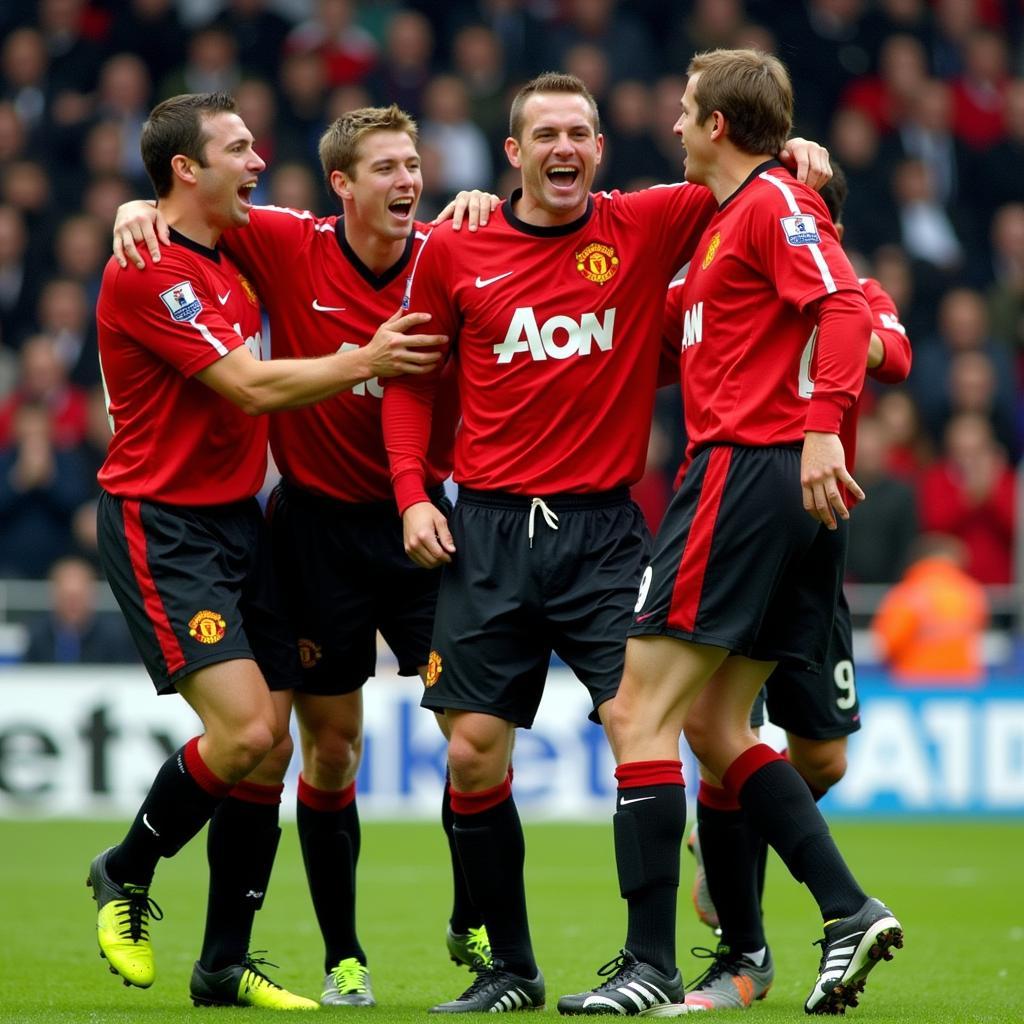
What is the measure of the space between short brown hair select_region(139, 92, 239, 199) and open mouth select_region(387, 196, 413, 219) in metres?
0.60

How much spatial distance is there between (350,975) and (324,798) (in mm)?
609

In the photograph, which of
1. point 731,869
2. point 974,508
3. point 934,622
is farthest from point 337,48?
point 731,869

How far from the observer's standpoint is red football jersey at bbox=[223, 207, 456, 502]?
6363mm

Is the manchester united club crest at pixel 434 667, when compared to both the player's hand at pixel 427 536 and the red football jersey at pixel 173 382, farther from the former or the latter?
the red football jersey at pixel 173 382

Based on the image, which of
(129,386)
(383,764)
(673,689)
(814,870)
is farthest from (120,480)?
(383,764)

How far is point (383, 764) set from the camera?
41.7 feet

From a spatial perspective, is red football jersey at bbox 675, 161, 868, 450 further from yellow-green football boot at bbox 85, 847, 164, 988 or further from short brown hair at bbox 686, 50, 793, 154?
yellow-green football boot at bbox 85, 847, 164, 988

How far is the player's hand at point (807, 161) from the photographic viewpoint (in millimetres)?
5672

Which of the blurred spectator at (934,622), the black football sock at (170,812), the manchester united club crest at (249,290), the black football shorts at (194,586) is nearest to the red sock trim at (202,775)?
the black football sock at (170,812)

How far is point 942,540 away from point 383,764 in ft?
13.4

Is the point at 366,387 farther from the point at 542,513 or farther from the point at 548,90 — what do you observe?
the point at 548,90

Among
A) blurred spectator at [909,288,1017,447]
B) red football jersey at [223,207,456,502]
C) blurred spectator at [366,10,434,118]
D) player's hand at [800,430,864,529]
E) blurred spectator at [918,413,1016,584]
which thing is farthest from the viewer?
blurred spectator at [366,10,434,118]

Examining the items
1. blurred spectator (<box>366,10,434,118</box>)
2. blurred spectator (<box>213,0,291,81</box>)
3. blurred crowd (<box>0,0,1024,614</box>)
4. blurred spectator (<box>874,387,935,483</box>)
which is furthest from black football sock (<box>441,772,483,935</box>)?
blurred spectator (<box>213,0,291,81</box>)

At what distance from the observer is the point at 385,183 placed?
20.5 ft
